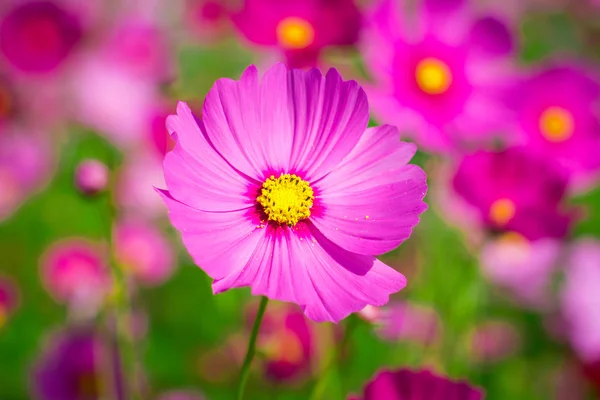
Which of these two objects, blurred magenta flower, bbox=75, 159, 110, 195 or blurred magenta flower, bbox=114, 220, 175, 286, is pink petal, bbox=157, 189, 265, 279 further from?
blurred magenta flower, bbox=114, 220, 175, 286

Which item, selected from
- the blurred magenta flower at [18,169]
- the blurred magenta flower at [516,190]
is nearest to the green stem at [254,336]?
the blurred magenta flower at [516,190]

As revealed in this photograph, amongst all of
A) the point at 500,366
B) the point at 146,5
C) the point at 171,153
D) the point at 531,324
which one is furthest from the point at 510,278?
the point at 146,5

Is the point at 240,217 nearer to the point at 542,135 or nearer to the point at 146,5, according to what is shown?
the point at 542,135

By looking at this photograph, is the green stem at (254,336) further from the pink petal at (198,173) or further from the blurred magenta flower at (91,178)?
the blurred magenta flower at (91,178)

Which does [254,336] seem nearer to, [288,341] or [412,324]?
[288,341]

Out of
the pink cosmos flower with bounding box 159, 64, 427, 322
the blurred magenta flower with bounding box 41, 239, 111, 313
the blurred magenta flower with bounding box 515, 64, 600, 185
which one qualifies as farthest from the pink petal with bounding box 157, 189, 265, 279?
the blurred magenta flower with bounding box 41, 239, 111, 313

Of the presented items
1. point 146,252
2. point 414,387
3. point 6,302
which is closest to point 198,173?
point 414,387
